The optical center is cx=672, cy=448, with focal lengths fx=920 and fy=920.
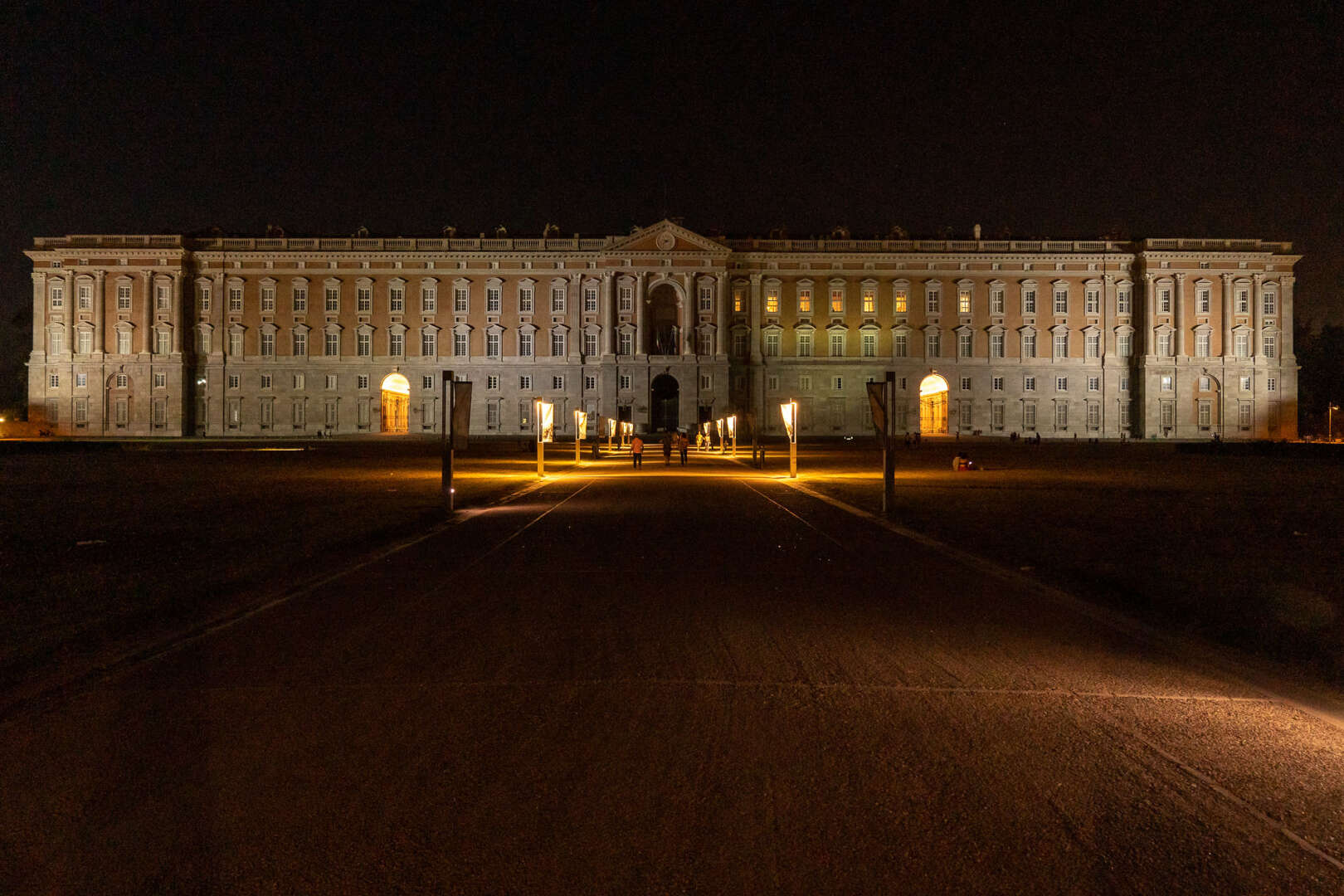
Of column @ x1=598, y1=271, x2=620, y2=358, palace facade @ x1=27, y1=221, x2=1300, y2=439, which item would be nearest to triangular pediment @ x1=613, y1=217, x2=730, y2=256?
column @ x1=598, y1=271, x2=620, y2=358

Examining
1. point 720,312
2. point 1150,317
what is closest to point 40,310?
point 720,312

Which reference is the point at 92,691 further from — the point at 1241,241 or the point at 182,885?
the point at 1241,241

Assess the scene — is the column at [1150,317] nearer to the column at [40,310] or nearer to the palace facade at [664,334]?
the palace facade at [664,334]

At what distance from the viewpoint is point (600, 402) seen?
90188mm

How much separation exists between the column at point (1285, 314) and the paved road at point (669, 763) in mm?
101509

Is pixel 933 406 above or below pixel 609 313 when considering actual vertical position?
below

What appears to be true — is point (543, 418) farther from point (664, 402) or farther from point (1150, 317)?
point (1150, 317)

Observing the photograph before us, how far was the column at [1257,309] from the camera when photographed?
91688 millimetres

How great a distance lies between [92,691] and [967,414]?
93844 mm

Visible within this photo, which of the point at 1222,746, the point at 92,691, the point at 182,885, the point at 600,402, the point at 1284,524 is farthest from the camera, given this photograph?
the point at 600,402

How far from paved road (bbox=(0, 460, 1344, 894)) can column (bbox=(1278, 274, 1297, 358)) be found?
333 ft

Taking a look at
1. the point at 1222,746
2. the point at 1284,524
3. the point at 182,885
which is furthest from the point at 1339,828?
the point at 1284,524

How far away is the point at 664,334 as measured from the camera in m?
95.0

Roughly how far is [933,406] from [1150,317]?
22.4 m
